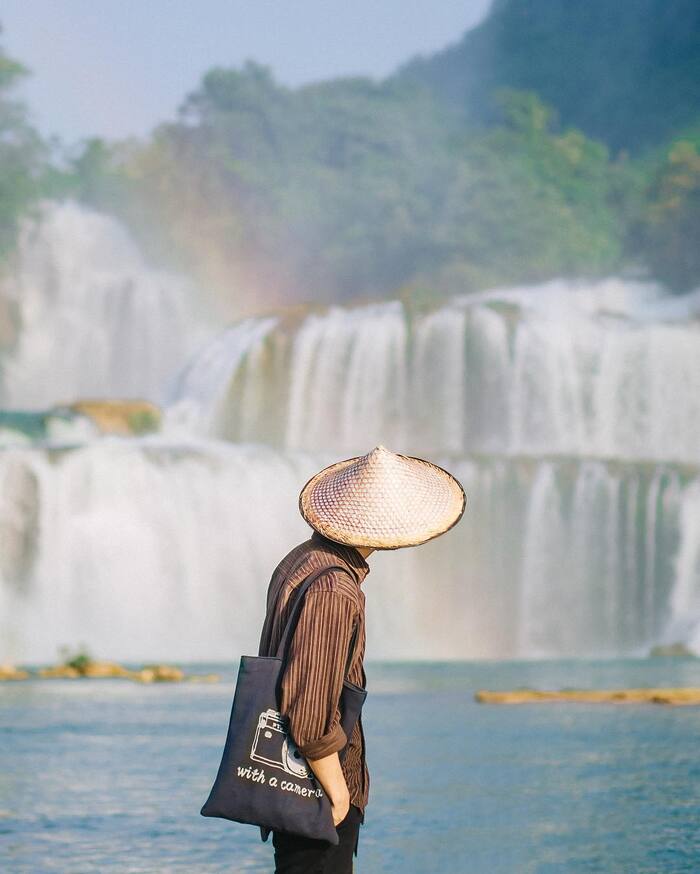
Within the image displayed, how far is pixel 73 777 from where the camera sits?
9.52 meters

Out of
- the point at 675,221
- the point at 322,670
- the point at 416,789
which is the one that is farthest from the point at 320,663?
the point at 675,221

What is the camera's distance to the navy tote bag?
3.34 meters

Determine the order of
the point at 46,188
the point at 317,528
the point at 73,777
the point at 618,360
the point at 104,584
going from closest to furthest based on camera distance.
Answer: the point at 317,528, the point at 73,777, the point at 104,584, the point at 618,360, the point at 46,188

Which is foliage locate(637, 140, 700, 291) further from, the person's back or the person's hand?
the person's hand

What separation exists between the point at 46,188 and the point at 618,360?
29.4m

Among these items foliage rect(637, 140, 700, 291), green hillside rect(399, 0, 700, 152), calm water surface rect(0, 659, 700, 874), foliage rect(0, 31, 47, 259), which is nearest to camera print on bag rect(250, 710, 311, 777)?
calm water surface rect(0, 659, 700, 874)

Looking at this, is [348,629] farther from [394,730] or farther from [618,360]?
[618,360]

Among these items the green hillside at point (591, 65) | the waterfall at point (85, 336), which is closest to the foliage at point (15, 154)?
the waterfall at point (85, 336)

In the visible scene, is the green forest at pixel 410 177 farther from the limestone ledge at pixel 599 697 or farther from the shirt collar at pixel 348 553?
the shirt collar at pixel 348 553

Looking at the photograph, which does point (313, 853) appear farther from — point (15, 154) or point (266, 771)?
point (15, 154)

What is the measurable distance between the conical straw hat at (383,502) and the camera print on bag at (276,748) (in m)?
0.47

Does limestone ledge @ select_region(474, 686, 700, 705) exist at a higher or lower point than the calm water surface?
lower

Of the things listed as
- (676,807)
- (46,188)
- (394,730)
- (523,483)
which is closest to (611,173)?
(46,188)

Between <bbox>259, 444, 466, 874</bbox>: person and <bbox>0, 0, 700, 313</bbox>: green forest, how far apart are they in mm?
49546
